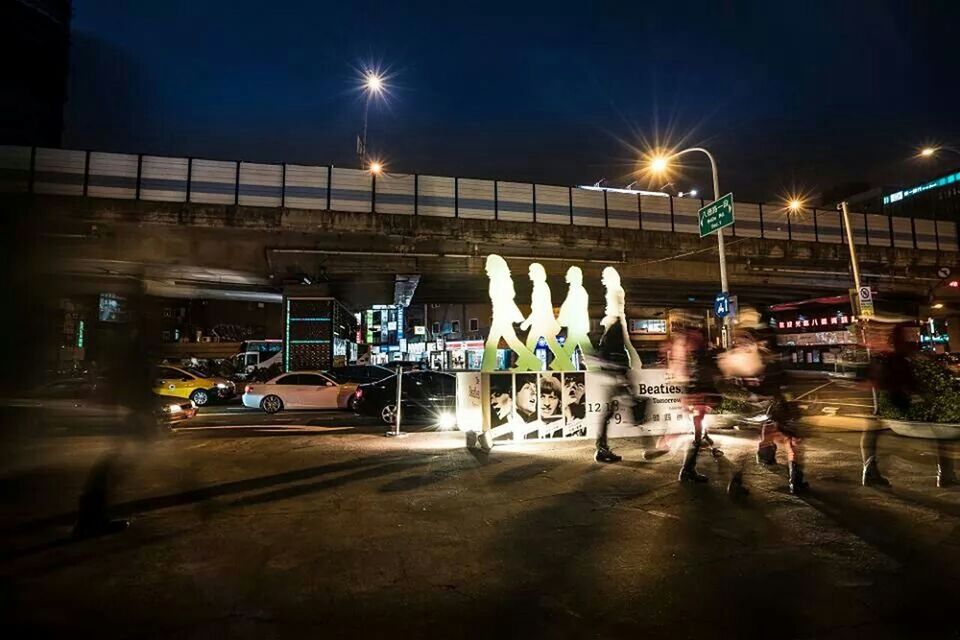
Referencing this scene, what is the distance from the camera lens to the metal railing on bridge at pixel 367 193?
64.3 ft

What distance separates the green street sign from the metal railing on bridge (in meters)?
7.42

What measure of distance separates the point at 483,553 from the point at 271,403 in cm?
1506

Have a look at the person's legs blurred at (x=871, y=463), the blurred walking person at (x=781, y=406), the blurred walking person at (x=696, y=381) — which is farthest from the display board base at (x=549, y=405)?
the person's legs blurred at (x=871, y=463)

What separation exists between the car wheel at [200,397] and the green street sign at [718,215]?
1901cm

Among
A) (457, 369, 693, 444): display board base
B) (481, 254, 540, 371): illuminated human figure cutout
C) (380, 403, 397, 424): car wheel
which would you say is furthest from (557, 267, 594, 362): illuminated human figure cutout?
(380, 403, 397, 424): car wheel

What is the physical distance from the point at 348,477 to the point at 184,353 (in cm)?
4713

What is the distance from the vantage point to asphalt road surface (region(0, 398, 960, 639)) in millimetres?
3289

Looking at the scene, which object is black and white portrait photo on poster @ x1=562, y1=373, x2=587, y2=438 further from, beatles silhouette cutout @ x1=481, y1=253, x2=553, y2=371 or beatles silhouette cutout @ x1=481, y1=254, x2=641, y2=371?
beatles silhouette cutout @ x1=481, y1=253, x2=553, y2=371

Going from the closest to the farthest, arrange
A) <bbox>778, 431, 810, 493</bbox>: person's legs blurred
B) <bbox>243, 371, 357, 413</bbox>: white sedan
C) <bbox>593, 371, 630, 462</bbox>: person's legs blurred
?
<bbox>778, 431, 810, 493</bbox>: person's legs blurred < <bbox>593, 371, 630, 462</bbox>: person's legs blurred < <bbox>243, 371, 357, 413</bbox>: white sedan

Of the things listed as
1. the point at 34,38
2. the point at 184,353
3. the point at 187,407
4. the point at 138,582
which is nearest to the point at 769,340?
the point at 138,582

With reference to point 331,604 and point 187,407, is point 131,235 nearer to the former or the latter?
point 187,407

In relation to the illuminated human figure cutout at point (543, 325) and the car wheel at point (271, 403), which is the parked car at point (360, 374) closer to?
the car wheel at point (271, 403)

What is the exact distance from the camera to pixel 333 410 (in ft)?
60.0

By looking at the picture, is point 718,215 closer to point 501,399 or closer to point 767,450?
point 767,450
